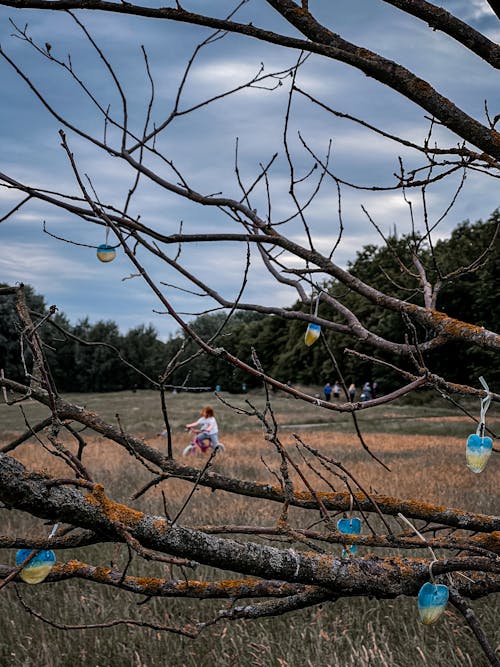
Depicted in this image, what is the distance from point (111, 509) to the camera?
182 centimetres

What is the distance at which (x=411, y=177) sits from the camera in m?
2.91

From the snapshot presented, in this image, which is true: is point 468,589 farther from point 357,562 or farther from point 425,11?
point 425,11

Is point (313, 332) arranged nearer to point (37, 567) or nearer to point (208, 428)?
point (37, 567)

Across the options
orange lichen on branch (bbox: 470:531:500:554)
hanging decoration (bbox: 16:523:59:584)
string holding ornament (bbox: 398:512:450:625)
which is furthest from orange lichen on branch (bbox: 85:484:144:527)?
orange lichen on branch (bbox: 470:531:500:554)

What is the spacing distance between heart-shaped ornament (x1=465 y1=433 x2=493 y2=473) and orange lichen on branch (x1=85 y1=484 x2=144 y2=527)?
1.05 meters

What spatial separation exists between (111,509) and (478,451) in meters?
1.15

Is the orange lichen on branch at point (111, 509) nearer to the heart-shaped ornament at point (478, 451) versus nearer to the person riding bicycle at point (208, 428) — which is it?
the heart-shaped ornament at point (478, 451)

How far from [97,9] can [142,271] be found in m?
1.03

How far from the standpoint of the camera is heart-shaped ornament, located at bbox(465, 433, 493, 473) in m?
2.16

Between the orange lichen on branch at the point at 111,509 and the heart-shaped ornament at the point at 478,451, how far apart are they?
1.05 m

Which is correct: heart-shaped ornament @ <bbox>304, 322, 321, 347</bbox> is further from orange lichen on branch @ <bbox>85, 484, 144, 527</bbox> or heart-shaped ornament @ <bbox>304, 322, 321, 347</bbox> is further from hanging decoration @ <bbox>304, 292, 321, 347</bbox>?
orange lichen on branch @ <bbox>85, 484, 144, 527</bbox>

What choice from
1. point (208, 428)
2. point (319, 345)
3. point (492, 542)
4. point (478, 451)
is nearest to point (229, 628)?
point (492, 542)

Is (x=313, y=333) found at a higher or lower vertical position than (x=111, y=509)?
higher

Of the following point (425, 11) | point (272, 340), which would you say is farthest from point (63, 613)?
point (272, 340)
